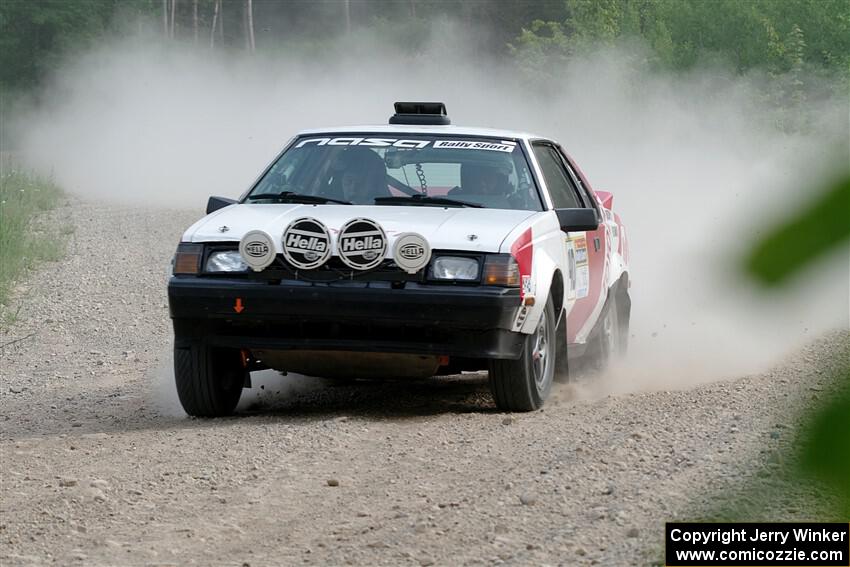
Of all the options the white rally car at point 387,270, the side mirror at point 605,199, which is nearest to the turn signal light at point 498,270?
the white rally car at point 387,270

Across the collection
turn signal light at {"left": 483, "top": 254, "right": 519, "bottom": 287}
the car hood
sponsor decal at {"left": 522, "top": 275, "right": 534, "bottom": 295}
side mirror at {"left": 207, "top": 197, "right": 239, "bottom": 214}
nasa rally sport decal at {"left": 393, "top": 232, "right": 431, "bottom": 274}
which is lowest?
sponsor decal at {"left": 522, "top": 275, "right": 534, "bottom": 295}

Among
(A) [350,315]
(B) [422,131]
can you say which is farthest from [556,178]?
(A) [350,315]

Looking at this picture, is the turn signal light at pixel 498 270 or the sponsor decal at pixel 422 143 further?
the sponsor decal at pixel 422 143

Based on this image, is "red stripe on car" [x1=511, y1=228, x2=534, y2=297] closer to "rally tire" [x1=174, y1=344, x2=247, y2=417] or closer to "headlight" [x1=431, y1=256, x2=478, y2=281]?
"headlight" [x1=431, y1=256, x2=478, y2=281]

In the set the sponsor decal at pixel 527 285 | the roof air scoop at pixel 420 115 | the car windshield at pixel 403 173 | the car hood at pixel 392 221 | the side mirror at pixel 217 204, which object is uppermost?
the roof air scoop at pixel 420 115

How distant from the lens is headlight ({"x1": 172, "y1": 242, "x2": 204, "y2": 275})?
6660mm

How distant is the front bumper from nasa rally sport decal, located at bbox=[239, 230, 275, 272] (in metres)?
0.11

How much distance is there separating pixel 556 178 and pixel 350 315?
86.5 inches

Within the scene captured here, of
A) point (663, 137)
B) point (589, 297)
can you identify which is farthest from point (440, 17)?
point (589, 297)

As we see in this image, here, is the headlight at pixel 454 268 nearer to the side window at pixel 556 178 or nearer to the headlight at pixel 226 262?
the headlight at pixel 226 262

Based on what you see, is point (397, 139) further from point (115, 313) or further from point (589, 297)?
point (115, 313)

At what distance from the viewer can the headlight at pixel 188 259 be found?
21.9ft

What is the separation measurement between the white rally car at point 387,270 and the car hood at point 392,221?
0.4 inches

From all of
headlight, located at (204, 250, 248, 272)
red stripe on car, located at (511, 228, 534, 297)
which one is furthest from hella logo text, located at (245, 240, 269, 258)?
red stripe on car, located at (511, 228, 534, 297)
